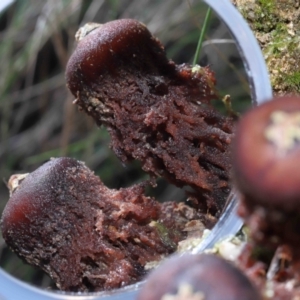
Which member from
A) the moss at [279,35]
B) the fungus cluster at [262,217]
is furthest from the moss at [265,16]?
the fungus cluster at [262,217]

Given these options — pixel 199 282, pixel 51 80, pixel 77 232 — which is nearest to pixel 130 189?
pixel 77 232

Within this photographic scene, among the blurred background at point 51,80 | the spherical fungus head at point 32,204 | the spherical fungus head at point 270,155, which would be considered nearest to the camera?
the spherical fungus head at point 270,155

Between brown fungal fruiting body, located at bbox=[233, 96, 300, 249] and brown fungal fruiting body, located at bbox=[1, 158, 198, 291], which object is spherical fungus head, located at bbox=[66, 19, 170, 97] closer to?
brown fungal fruiting body, located at bbox=[1, 158, 198, 291]

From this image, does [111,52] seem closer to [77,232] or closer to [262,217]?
[77,232]

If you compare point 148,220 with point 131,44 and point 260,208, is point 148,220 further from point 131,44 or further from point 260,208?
point 260,208

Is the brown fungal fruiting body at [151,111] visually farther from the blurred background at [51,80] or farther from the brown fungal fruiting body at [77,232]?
the blurred background at [51,80]

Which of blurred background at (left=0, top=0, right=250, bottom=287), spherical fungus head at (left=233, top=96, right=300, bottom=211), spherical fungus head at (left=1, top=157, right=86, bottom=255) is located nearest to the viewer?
spherical fungus head at (left=233, top=96, right=300, bottom=211)

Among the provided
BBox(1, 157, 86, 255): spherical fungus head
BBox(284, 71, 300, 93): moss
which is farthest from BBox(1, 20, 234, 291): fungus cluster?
BBox(284, 71, 300, 93): moss
